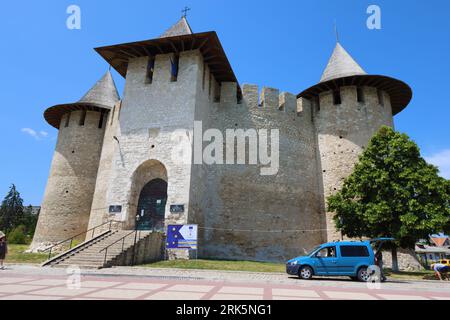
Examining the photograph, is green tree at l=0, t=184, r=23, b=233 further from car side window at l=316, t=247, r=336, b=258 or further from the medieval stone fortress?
car side window at l=316, t=247, r=336, b=258

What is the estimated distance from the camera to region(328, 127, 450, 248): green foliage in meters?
12.0

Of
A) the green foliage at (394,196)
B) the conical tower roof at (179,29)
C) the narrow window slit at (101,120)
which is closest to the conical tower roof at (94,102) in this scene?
the narrow window slit at (101,120)

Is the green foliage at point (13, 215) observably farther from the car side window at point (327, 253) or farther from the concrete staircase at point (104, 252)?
the car side window at point (327, 253)

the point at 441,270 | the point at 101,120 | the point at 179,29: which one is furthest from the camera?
the point at 101,120

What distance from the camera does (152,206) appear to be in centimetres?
1527

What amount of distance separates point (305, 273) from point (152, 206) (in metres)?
8.78

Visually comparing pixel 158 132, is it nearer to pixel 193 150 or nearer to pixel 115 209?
pixel 193 150

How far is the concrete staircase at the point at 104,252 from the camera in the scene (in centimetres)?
998

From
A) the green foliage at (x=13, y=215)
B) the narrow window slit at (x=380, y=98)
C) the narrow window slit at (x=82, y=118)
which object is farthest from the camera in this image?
the green foliage at (x=13, y=215)

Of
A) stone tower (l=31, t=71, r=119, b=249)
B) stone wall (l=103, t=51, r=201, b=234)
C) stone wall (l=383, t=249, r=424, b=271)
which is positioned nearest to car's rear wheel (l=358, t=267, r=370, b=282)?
stone wall (l=103, t=51, r=201, b=234)

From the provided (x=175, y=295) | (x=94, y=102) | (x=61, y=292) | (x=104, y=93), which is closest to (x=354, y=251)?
(x=175, y=295)

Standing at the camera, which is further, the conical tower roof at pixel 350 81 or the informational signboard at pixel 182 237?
the conical tower roof at pixel 350 81

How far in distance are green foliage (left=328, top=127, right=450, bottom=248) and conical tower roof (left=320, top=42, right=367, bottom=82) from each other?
6.52 m

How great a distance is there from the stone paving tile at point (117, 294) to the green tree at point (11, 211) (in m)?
43.4
